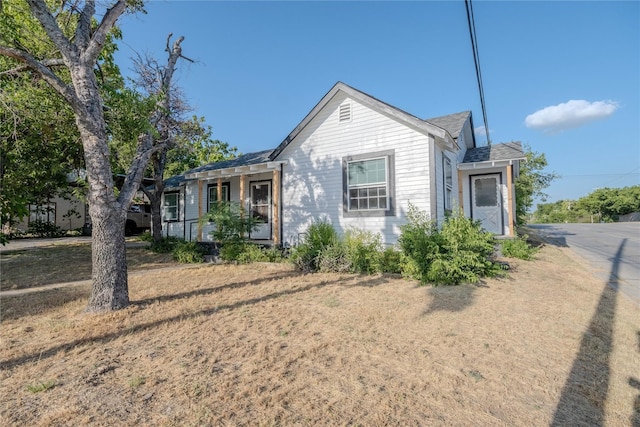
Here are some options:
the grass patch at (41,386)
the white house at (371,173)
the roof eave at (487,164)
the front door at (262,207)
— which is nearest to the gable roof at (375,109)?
the white house at (371,173)

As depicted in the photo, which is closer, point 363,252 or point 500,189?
point 363,252

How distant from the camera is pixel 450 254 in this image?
683 cm

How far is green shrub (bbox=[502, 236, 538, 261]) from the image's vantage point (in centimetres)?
929

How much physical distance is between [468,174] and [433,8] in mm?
5794

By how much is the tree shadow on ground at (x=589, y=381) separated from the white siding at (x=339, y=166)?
15.0ft

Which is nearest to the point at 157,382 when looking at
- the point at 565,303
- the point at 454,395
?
the point at 454,395

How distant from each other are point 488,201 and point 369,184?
5.46m

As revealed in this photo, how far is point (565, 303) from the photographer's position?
541 cm

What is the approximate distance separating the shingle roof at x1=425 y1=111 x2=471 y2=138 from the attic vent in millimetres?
3122

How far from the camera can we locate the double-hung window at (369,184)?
898 centimetres

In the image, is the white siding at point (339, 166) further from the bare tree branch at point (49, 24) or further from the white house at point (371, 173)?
the bare tree branch at point (49, 24)

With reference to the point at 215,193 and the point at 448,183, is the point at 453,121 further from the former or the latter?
the point at 215,193

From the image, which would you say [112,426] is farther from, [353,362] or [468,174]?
[468,174]

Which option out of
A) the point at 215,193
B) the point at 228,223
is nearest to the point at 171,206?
the point at 215,193
